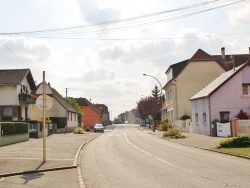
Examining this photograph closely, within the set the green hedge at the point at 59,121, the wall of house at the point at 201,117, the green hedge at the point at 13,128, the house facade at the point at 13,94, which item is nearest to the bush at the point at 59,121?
the green hedge at the point at 59,121

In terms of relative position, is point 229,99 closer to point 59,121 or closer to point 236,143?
point 236,143

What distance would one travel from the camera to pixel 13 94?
5038cm

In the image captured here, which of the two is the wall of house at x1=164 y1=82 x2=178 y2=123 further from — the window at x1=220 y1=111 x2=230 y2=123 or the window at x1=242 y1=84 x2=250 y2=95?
the window at x1=242 y1=84 x2=250 y2=95

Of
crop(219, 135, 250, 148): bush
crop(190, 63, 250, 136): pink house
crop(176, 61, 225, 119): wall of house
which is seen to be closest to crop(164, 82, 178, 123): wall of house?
crop(176, 61, 225, 119): wall of house

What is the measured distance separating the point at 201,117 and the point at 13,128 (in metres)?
20.1

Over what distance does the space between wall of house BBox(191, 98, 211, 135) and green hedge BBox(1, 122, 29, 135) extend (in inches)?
699

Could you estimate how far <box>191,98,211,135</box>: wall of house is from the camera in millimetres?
37875

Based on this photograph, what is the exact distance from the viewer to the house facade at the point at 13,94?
165 feet

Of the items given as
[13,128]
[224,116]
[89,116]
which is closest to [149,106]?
[89,116]

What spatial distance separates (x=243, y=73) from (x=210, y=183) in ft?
91.7

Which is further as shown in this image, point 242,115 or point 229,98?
point 229,98

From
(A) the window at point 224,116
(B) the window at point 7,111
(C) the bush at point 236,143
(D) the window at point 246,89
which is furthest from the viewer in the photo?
(B) the window at point 7,111

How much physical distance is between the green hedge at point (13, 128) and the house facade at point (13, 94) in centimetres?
1709

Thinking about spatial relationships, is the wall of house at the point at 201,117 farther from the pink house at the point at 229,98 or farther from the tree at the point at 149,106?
the tree at the point at 149,106
